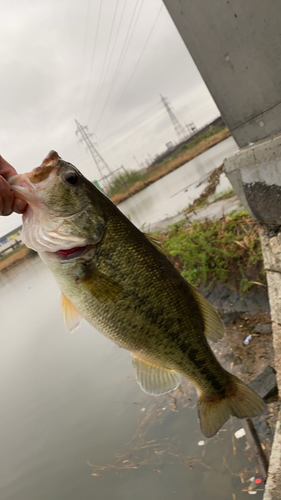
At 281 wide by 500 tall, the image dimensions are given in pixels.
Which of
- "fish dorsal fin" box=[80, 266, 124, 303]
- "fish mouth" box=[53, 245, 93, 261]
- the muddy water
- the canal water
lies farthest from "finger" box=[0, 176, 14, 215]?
the muddy water

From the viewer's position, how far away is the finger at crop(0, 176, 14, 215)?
1570 millimetres

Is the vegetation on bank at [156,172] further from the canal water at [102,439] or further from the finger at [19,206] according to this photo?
the finger at [19,206]

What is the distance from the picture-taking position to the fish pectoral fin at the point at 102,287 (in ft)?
5.89

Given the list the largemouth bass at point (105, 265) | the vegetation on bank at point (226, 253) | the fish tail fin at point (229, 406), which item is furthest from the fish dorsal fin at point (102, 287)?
the vegetation on bank at point (226, 253)

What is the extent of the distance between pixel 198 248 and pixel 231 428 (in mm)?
2858

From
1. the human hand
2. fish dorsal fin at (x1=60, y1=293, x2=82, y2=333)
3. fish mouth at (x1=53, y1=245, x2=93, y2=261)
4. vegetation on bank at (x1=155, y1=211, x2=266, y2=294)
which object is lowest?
vegetation on bank at (x1=155, y1=211, x2=266, y2=294)

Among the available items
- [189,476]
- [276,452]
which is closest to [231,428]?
[189,476]

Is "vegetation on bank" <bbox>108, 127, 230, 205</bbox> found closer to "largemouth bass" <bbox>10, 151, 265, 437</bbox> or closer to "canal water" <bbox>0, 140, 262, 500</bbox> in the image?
"canal water" <bbox>0, 140, 262, 500</bbox>

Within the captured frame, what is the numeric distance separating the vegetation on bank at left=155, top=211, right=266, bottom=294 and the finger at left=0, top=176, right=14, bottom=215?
3.67 meters

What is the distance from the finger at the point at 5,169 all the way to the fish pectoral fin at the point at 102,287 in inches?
29.9

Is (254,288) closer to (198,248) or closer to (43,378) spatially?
(198,248)

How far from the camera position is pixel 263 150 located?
2.10m

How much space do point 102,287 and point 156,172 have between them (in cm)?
4095

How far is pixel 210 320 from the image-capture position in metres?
1.97
